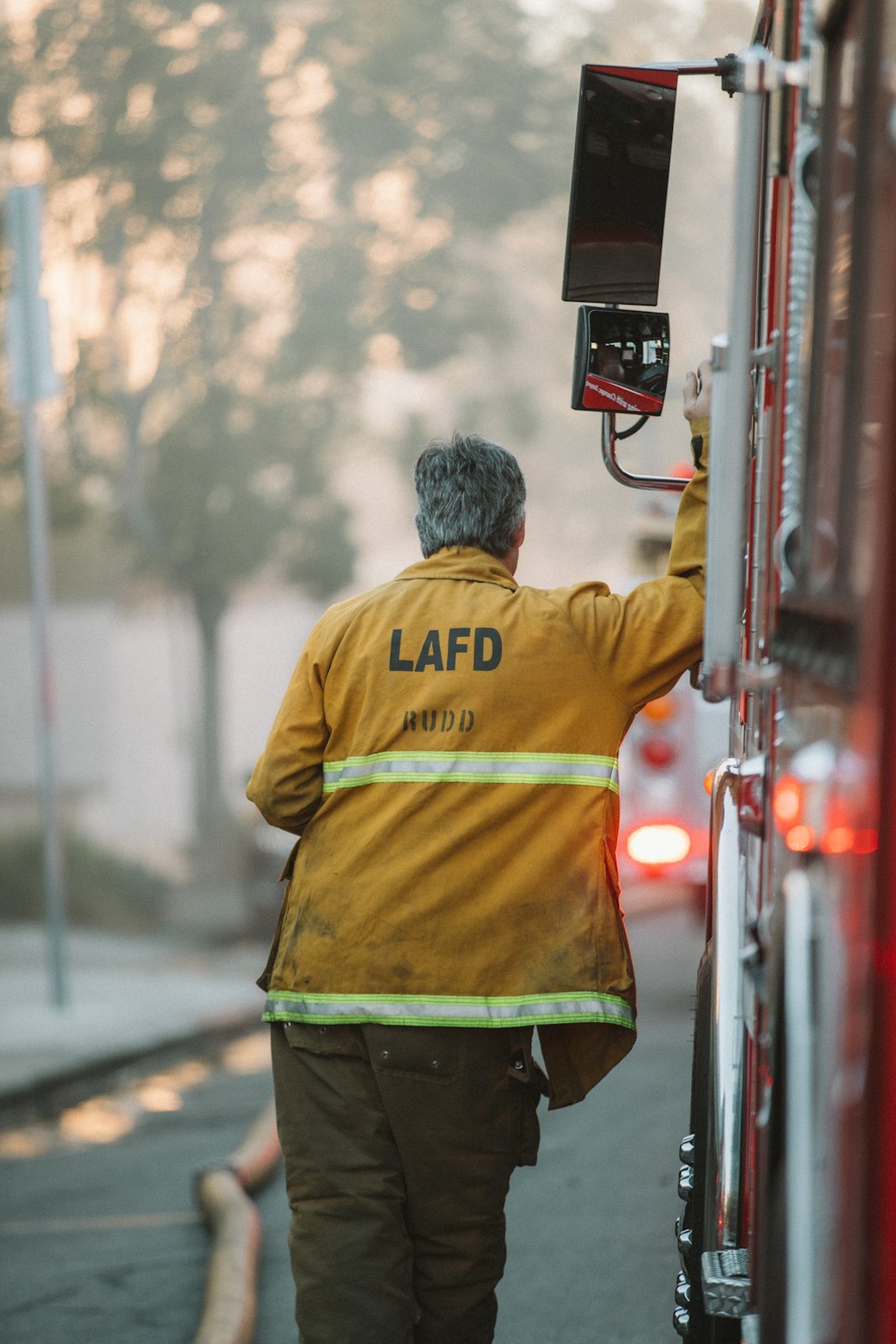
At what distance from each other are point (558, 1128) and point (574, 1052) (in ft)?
11.0

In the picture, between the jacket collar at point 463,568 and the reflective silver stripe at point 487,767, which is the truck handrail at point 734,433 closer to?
the reflective silver stripe at point 487,767

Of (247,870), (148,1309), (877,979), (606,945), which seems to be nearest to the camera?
(877,979)

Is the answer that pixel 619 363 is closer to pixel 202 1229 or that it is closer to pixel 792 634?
pixel 792 634

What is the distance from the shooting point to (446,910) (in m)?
3.22

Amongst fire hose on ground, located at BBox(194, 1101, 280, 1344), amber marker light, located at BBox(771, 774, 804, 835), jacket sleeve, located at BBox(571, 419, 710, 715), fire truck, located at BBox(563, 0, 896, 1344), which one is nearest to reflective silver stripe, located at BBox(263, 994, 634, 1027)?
fire truck, located at BBox(563, 0, 896, 1344)

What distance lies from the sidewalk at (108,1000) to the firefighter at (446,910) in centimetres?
425

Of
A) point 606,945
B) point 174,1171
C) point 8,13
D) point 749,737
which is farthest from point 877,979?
point 8,13

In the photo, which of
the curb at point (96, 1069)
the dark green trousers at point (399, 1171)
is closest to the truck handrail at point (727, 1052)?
the dark green trousers at point (399, 1171)

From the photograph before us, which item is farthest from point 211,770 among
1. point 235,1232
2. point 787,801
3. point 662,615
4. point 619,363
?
point 787,801

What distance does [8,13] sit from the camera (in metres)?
12.9

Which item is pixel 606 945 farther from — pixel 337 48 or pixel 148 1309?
pixel 337 48

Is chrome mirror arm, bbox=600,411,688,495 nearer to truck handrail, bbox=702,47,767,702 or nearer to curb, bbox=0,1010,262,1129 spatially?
truck handrail, bbox=702,47,767,702

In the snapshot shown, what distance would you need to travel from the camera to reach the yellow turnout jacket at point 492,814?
10.6 ft

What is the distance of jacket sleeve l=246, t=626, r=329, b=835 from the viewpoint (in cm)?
334
